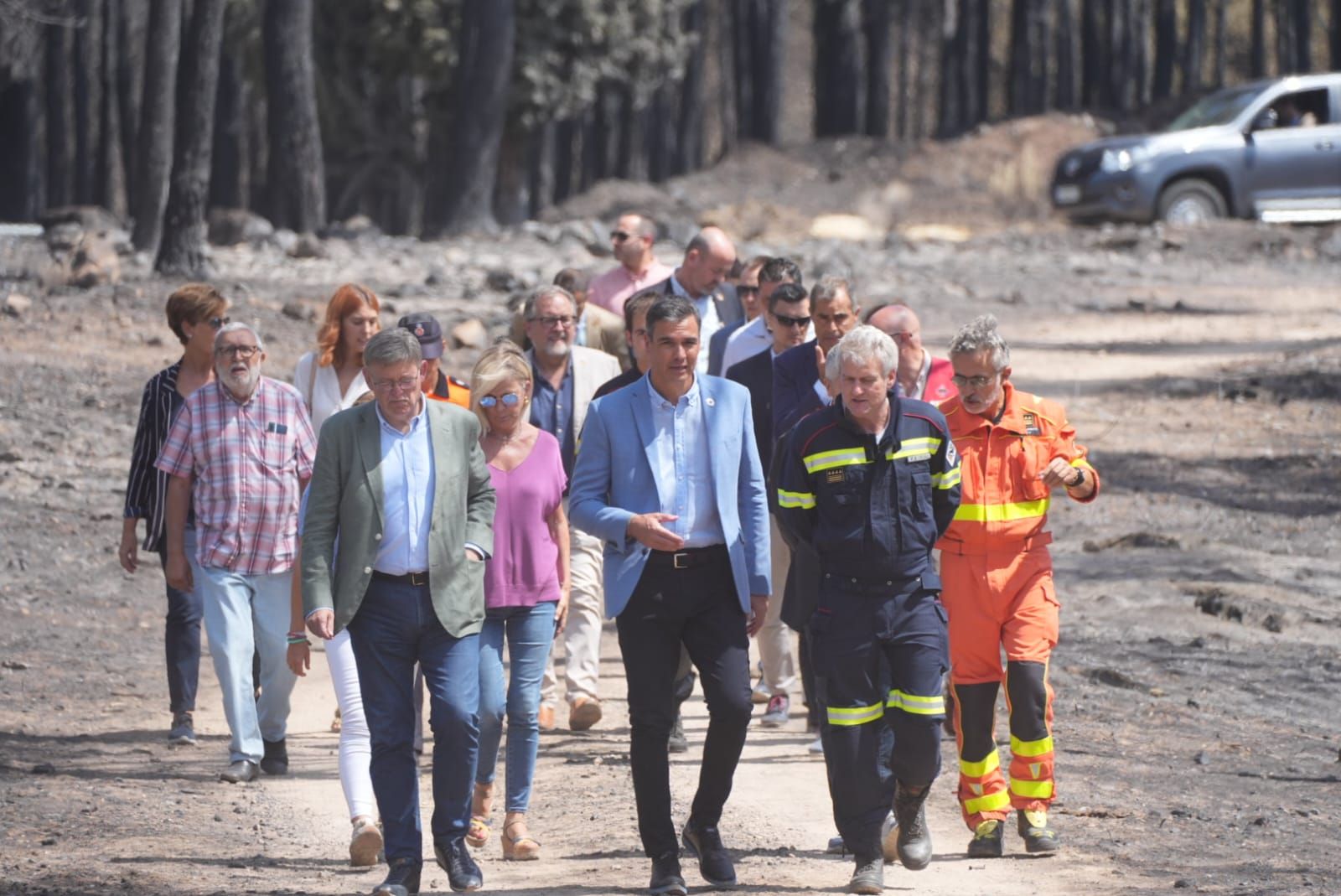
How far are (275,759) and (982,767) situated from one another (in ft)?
10.4

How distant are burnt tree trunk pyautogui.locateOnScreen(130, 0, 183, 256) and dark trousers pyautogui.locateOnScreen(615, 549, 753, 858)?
2022 cm

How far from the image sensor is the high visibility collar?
675cm

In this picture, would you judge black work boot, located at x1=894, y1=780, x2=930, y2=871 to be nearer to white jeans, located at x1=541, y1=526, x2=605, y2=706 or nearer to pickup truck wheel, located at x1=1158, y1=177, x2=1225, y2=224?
white jeans, located at x1=541, y1=526, x2=605, y2=706

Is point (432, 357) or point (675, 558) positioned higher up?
point (432, 357)

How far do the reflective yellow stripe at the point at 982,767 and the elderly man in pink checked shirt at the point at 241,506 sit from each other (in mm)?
2931

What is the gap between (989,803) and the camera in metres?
7.24

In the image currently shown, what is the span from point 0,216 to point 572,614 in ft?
155

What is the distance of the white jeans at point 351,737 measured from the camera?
23.5 feet

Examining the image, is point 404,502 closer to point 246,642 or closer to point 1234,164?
point 246,642

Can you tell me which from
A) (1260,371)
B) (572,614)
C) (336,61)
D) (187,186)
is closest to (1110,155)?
(1260,371)

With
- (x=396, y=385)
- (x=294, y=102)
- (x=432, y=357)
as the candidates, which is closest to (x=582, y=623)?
(x=432, y=357)

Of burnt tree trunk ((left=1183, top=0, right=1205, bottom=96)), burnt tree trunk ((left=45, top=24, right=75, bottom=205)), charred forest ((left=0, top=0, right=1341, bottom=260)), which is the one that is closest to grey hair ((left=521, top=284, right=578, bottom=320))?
charred forest ((left=0, top=0, right=1341, bottom=260))

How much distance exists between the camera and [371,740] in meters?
6.70

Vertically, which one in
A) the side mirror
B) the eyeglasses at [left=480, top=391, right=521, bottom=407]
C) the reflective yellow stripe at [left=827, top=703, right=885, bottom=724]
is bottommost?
the reflective yellow stripe at [left=827, top=703, right=885, bottom=724]
